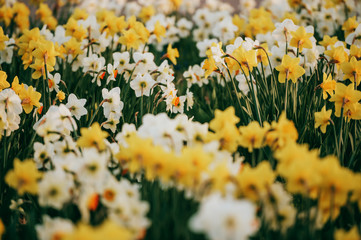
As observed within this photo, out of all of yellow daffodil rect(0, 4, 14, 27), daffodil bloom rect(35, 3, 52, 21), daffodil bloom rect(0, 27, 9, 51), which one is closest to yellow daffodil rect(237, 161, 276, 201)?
daffodil bloom rect(0, 27, 9, 51)

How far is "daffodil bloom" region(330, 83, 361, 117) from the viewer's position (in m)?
1.73

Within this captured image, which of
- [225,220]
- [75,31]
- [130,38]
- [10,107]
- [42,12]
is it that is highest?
[42,12]

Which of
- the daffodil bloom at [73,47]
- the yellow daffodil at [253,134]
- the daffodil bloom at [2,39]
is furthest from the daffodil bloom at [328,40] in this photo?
the daffodil bloom at [2,39]

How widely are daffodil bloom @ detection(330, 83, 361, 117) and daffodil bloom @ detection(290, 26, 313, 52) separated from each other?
1.49ft

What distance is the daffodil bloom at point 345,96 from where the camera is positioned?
1731 millimetres

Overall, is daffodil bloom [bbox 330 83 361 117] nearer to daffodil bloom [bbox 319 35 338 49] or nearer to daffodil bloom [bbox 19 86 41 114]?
daffodil bloom [bbox 319 35 338 49]

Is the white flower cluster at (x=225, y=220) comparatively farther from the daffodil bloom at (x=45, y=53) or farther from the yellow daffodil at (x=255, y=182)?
the daffodil bloom at (x=45, y=53)

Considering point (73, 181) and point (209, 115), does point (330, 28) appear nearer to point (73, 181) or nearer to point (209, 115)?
point (209, 115)

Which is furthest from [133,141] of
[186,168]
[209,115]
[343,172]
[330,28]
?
[330,28]

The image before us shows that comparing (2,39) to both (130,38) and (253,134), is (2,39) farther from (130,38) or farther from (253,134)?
(253,134)

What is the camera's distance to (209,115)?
2.57 meters

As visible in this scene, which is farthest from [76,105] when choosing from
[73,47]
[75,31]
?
[75,31]

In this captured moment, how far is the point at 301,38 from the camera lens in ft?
6.89

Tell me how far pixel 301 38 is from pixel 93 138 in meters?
1.34
